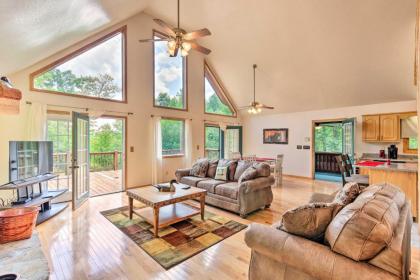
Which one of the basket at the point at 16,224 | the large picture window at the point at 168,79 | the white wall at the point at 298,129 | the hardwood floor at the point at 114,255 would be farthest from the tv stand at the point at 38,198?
the white wall at the point at 298,129

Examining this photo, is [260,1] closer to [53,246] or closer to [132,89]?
[132,89]

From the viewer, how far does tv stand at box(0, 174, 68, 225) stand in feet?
10.7

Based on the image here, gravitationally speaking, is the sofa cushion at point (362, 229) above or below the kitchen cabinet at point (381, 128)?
below

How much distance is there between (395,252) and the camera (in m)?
1.12

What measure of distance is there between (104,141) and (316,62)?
760cm

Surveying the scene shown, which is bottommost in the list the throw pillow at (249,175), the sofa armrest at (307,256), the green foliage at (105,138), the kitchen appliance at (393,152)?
the sofa armrest at (307,256)

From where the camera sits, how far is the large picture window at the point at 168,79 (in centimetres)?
625

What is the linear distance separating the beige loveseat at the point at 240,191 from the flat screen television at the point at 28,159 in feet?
9.13

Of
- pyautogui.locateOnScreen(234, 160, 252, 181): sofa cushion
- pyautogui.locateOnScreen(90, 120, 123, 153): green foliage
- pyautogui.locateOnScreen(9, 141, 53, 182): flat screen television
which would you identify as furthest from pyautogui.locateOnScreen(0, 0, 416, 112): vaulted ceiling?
pyautogui.locateOnScreen(90, 120, 123, 153): green foliage

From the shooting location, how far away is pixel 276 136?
791 centimetres

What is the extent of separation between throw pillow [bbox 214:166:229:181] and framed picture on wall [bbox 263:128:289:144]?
13.3 ft

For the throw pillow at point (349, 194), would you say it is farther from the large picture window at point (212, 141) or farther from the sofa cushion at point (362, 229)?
the large picture window at point (212, 141)

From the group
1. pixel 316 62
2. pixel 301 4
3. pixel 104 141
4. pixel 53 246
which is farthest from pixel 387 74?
pixel 104 141

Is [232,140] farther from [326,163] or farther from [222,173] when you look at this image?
[222,173]
